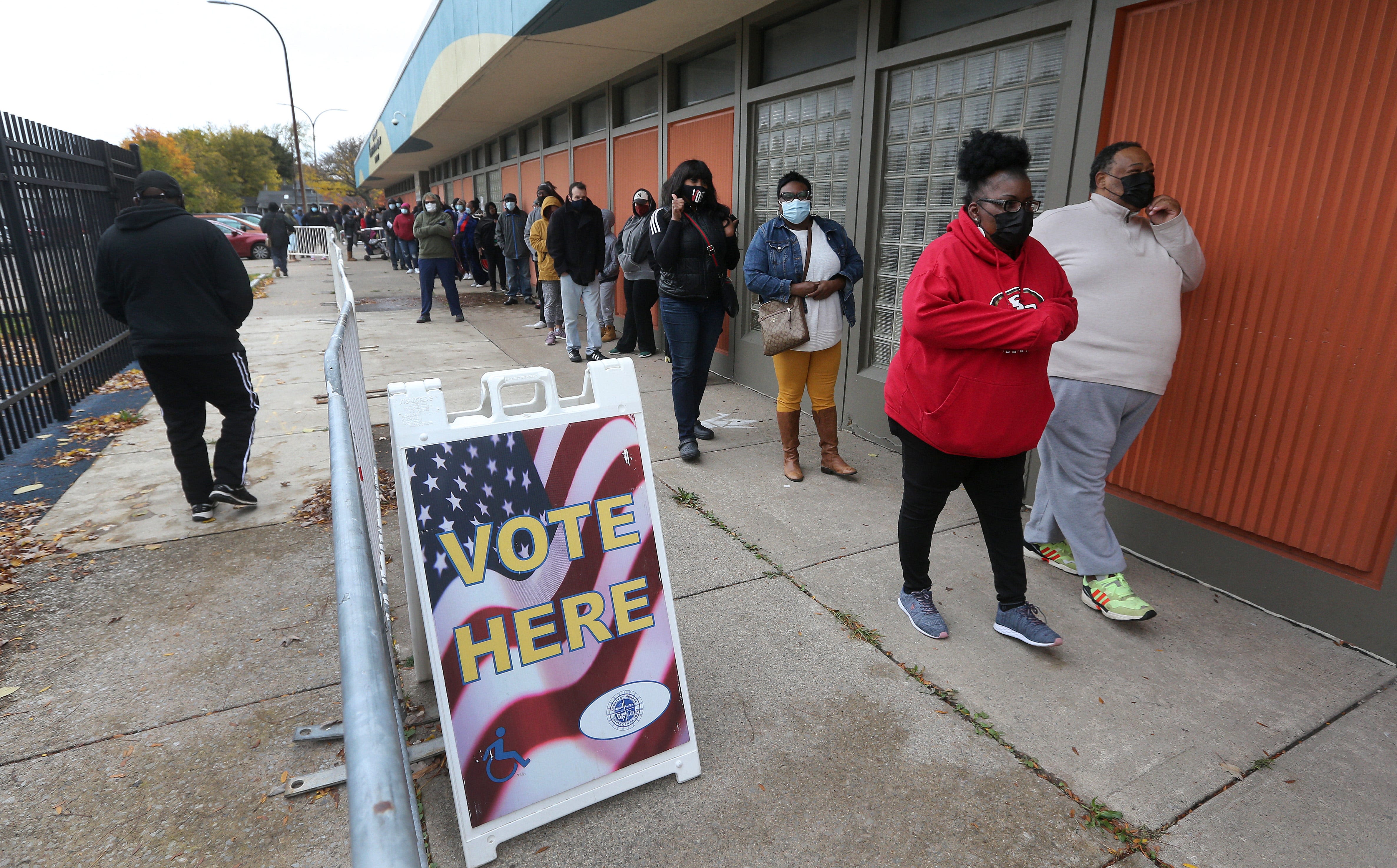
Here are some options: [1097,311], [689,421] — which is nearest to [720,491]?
[689,421]

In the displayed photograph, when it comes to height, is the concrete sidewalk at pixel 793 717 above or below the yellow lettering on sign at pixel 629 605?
below

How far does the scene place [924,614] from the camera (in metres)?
3.20

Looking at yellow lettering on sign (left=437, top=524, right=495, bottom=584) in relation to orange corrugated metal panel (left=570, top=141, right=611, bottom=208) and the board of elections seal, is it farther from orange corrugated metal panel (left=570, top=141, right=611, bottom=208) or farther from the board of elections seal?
orange corrugated metal panel (left=570, top=141, right=611, bottom=208)

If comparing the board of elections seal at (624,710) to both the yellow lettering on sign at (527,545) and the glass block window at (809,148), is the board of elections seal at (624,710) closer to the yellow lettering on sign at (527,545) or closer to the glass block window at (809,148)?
the yellow lettering on sign at (527,545)

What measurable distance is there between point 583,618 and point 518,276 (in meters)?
11.7

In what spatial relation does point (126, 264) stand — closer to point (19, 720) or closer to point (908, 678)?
point (19, 720)

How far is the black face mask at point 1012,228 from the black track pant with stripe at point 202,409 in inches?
159

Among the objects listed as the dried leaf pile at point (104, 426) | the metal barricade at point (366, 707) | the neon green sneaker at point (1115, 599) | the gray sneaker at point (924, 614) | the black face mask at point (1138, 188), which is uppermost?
the black face mask at point (1138, 188)

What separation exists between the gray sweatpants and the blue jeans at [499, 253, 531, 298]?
10.8m

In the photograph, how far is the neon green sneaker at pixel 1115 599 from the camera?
3.14 meters

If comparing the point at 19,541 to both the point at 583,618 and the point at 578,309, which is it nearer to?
the point at 583,618

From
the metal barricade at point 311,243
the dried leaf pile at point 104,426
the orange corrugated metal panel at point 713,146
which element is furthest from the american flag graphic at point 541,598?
the metal barricade at point 311,243

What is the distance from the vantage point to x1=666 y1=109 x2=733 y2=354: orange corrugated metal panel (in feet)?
24.3

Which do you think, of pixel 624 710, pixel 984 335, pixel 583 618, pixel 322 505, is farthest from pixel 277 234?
pixel 984 335
